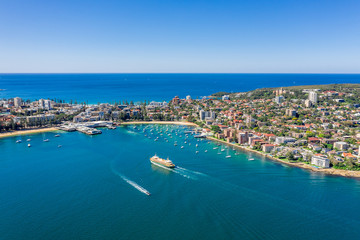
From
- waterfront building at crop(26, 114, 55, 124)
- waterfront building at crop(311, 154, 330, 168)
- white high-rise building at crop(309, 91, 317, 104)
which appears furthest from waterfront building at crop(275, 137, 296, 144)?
waterfront building at crop(26, 114, 55, 124)

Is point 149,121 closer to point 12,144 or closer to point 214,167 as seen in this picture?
point 12,144

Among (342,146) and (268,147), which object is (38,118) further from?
(342,146)

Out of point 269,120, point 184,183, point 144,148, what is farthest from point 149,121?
point 184,183

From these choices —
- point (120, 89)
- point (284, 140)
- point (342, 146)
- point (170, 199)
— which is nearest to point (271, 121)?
point (284, 140)

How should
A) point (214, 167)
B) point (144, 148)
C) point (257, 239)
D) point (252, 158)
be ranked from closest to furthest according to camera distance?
1. point (257, 239)
2. point (214, 167)
3. point (252, 158)
4. point (144, 148)

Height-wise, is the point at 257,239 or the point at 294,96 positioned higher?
the point at 294,96

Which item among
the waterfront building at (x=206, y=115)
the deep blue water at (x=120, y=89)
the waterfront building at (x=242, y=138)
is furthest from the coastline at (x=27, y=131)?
the deep blue water at (x=120, y=89)

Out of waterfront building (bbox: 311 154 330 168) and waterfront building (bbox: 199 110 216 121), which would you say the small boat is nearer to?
waterfront building (bbox: 311 154 330 168)
